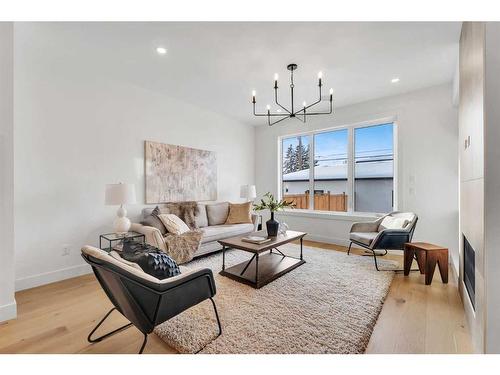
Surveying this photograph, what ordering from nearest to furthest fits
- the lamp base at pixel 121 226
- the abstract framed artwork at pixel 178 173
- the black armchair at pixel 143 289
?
the black armchair at pixel 143 289
the lamp base at pixel 121 226
the abstract framed artwork at pixel 178 173

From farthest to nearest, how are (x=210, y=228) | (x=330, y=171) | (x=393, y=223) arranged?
(x=330, y=171)
(x=210, y=228)
(x=393, y=223)

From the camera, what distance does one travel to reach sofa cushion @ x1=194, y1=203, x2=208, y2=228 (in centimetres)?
397

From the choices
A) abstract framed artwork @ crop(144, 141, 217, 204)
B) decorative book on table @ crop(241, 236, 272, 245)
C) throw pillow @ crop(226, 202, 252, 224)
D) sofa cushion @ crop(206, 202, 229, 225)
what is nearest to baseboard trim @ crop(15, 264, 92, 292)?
abstract framed artwork @ crop(144, 141, 217, 204)

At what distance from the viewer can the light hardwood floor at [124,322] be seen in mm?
1628

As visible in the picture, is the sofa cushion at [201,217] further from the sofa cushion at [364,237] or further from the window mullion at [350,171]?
the window mullion at [350,171]

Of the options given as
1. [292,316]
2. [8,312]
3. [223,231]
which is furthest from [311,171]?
[8,312]

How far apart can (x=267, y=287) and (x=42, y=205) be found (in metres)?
2.79

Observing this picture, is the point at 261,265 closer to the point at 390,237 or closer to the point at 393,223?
the point at 390,237

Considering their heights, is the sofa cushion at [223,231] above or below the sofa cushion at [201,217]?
below

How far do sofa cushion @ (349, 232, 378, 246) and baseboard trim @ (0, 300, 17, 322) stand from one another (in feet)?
12.8

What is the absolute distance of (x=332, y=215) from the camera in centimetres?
457

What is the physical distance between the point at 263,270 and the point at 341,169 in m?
2.82

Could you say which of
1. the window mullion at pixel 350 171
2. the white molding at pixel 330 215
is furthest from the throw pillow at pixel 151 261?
the window mullion at pixel 350 171

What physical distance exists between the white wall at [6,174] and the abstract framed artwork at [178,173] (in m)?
1.71
